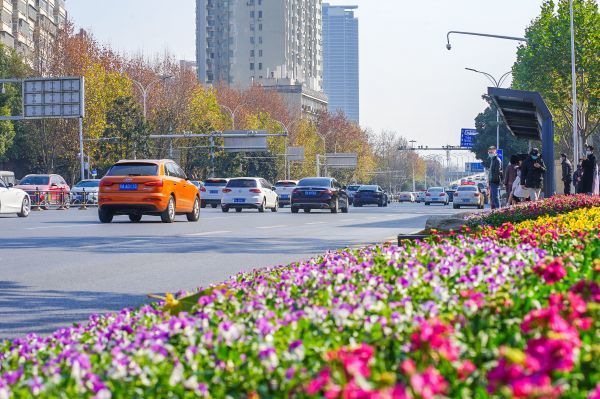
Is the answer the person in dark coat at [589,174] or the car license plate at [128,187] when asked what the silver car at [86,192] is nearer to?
the car license plate at [128,187]

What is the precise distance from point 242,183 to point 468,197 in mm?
25671

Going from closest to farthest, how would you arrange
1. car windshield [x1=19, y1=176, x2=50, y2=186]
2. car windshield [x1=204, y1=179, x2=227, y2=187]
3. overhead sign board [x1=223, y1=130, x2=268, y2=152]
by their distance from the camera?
1. car windshield [x1=19, y1=176, x2=50, y2=186]
2. car windshield [x1=204, y1=179, x2=227, y2=187]
3. overhead sign board [x1=223, y1=130, x2=268, y2=152]

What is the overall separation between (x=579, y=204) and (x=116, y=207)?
1404cm

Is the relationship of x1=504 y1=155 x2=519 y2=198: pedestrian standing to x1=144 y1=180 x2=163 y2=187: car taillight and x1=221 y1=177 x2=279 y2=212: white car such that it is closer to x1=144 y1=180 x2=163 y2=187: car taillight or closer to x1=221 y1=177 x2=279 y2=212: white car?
x1=144 y1=180 x2=163 y2=187: car taillight

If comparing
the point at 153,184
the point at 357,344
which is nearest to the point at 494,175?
the point at 153,184

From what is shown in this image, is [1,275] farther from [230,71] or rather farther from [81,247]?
[230,71]

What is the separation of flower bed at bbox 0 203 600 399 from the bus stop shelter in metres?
16.9

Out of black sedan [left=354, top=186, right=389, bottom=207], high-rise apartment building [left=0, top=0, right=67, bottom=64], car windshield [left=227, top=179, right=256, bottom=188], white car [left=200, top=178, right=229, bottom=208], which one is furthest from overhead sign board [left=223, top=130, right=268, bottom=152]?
car windshield [left=227, top=179, right=256, bottom=188]

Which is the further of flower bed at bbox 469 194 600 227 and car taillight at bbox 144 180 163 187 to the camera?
car taillight at bbox 144 180 163 187

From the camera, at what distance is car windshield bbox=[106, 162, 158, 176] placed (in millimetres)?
29891

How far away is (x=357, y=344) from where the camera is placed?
4.51m

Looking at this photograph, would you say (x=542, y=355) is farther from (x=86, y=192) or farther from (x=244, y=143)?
(x=244, y=143)

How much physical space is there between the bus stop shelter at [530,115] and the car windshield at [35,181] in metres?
31.9

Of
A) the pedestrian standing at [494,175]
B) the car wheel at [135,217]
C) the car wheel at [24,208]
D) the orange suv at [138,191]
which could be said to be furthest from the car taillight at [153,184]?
the car wheel at [24,208]
